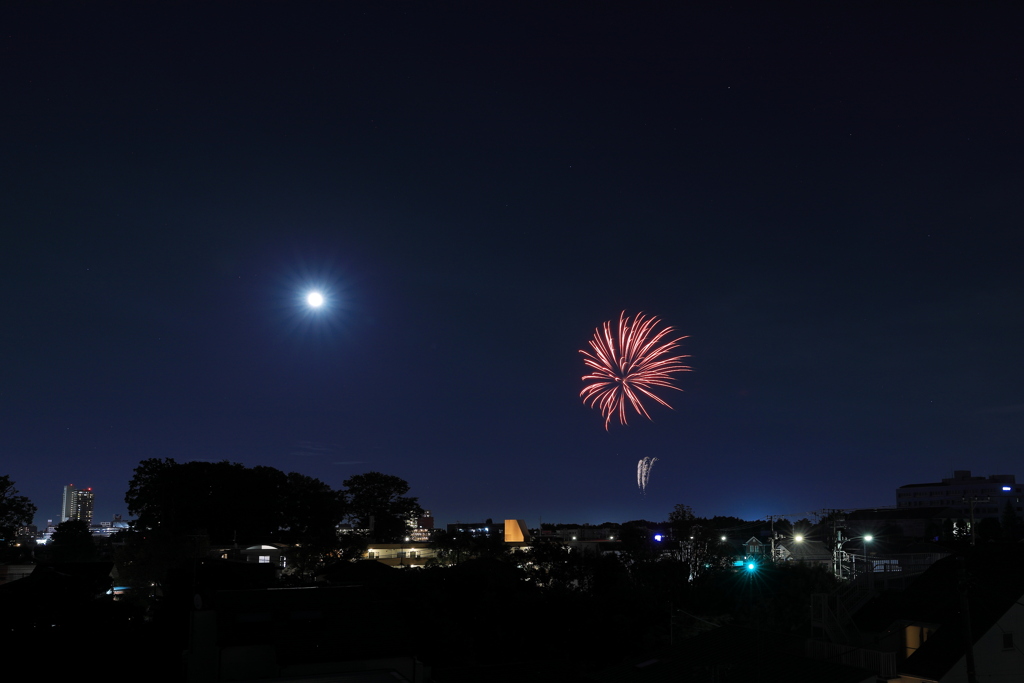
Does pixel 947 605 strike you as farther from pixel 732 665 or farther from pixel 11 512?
pixel 11 512

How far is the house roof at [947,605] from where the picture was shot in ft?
108

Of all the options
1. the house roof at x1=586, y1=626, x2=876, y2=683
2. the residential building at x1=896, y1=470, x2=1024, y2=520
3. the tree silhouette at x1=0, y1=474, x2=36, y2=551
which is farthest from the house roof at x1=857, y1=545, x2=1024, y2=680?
the residential building at x1=896, y1=470, x2=1024, y2=520

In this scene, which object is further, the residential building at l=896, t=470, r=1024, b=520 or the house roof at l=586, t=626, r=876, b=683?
the residential building at l=896, t=470, r=1024, b=520

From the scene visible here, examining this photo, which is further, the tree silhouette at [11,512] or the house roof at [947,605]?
the tree silhouette at [11,512]

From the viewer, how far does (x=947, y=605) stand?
36.4 meters

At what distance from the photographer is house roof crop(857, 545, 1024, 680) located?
32.9 metres

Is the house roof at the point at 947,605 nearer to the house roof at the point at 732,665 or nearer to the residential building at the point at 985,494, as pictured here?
the house roof at the point at 732,665

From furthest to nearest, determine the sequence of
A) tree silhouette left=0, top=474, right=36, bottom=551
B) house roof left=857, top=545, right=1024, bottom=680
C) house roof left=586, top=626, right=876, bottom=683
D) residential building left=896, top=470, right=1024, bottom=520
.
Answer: residential building left=896, top=470, right=1024, bottom=520
tree silhouette left=0, top=474, right=36, bottom=551
house roof left=857, top=545, right=1024, bottom=680
house roof left=586, top=626, right=876, bottom=683

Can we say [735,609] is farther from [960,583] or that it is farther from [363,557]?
[363,557]

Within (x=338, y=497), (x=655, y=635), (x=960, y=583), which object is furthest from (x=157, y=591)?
(x=960, y=583)

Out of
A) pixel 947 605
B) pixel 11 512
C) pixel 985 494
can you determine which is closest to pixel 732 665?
pixel 947 605

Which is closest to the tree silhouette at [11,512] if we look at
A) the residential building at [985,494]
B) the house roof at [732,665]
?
the house roof at [732,665]

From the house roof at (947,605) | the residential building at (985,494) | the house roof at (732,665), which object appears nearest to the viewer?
the house roof at (732,665)

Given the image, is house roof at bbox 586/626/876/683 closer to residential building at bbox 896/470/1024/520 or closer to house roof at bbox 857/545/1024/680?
house roof at bbox 857/545/1024/680
